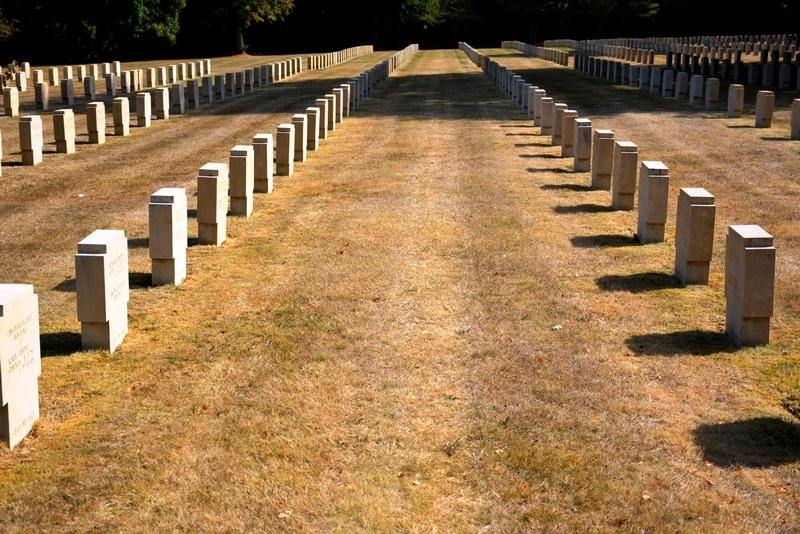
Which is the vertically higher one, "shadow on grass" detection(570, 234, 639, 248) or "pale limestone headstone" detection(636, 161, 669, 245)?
→ "pale limestone headstone" detection(636, 161, 669, 245)

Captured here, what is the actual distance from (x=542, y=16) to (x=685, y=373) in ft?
292

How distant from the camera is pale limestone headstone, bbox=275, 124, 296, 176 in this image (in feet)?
64.0

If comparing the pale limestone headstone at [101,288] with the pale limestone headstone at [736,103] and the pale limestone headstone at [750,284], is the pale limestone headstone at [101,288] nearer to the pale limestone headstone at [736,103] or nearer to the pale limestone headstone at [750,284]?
the pale limestone headstone at [750,284]

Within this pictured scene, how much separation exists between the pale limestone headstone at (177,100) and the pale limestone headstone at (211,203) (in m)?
18.8

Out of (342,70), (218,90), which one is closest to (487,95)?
(218,90)

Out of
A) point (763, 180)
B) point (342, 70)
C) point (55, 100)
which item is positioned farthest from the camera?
point (342, 70)

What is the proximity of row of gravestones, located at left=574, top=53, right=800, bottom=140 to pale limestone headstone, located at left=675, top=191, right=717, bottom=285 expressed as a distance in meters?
13.3

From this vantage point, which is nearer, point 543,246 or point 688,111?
point 543,246

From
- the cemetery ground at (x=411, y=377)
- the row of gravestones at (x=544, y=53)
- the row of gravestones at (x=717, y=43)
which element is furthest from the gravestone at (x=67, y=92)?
the row of gravestones at (x=717, y=43)

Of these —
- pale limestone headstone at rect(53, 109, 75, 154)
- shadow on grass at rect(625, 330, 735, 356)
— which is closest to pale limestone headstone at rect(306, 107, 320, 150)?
pale limestone headstone at rect(53, 109, 75, 154)

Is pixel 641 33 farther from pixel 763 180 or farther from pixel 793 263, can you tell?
pixel 793 263

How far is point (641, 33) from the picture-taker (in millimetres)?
99500

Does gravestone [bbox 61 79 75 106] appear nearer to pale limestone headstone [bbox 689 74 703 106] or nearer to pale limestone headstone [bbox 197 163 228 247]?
pale limestone headstone [bbox 689 74 703 106]

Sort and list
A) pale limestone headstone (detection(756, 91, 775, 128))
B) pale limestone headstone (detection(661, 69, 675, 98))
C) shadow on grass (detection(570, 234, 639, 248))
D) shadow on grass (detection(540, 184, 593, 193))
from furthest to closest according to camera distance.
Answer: pale limestone headstone (detection(661, 69, 675, 98)) < pale limestone headstone (detection(756, 91, 775, 128)) < shadow on grass (detection(540, 184, 593, 193)) < shadow on grass (detection(570, 234, 639, 248))
